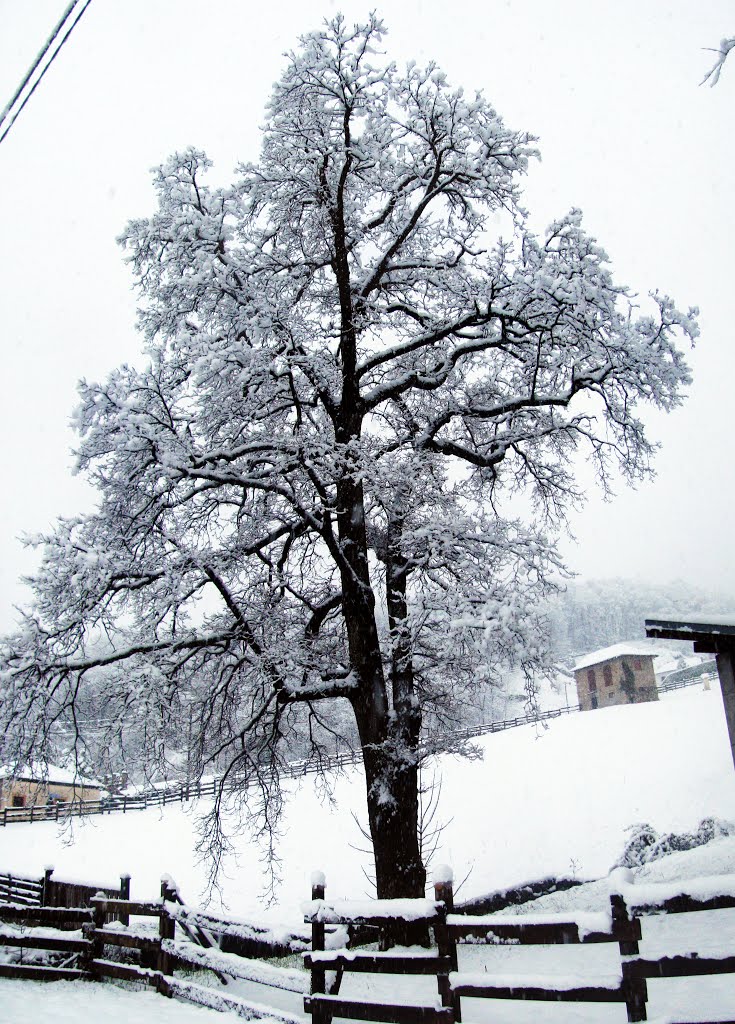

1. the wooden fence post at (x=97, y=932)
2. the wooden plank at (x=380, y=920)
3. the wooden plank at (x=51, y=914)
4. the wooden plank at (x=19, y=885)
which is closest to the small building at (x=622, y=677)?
the wooden plank at (x=19, y=885)

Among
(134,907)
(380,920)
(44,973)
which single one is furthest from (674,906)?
(44,973)

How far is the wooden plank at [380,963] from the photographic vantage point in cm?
531

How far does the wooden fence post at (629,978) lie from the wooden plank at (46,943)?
6286 millimetres

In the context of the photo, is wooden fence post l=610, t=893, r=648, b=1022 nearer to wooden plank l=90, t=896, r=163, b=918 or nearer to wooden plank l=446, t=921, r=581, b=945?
wooden plank l=446, t=921, r=581, b=945

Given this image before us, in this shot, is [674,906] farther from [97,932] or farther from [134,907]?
[97,932]

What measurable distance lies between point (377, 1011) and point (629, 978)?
1862mm

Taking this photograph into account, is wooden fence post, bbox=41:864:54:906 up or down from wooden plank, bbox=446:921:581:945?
down

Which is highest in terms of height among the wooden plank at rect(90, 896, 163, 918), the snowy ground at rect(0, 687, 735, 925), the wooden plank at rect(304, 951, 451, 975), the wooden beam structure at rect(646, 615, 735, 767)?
the wooden beam structure at rect(646, 615, 735, 767)

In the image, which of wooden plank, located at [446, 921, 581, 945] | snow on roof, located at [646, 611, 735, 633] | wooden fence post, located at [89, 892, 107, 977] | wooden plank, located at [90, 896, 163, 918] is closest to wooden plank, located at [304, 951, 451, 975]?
wooden plank, located at [446, 921, 581, 945]

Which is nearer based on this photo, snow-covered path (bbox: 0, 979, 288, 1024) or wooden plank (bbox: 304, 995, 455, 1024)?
wooden plank (bbox: 304, 995, 455, 1024)

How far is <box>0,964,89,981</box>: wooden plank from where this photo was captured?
27.6 feet

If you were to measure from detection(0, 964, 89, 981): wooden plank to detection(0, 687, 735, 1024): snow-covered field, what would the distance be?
0.21 metres

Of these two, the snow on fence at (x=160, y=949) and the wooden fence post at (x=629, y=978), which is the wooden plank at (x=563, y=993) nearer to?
the wooden fence post at (x=629, y=978)

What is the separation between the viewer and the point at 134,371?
9.08 meters
